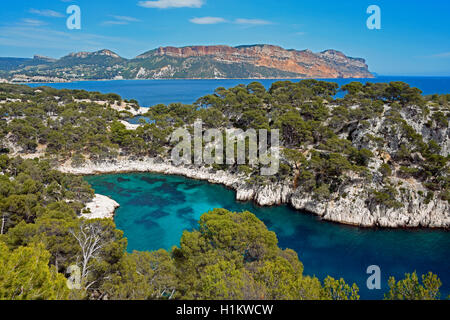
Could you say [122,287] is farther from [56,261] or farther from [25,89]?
[25,89]

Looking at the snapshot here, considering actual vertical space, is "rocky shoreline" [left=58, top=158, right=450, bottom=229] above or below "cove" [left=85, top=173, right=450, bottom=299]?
above

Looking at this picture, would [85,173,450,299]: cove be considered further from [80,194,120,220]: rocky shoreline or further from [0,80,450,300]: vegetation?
[0,80,450,300]: vegetation

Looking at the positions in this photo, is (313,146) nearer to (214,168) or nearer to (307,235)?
(214,168)

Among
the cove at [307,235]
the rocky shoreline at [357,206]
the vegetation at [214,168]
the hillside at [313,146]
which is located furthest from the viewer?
the hillside at [313,146]

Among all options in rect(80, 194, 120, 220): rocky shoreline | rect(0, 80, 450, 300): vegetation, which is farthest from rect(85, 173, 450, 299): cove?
rect(0, 80, 450, 300): vegetation

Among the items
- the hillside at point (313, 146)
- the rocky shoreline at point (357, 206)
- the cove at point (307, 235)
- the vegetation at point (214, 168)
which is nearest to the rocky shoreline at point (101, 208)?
the rocky shoreline at point (357, 206)

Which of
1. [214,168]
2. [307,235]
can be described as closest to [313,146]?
[214,168]

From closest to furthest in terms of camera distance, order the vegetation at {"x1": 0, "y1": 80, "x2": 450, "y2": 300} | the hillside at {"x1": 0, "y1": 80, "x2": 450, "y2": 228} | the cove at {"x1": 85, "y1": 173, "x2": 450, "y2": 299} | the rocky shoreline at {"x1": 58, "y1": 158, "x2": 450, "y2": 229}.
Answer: the vegetation at {"x1": 0, "y1": 80, "x2": 450, "y2": 300} → the cove at {"x1": 85, "y1": 173, "x2": 450, "y2": 299} → the rocky shoreline at {"x1": 58, "y1": 158, "x2": 450, "y2": 229} → the hillside at {"x1": 0, "y1": 80, "x2": 450, "y2": 228}

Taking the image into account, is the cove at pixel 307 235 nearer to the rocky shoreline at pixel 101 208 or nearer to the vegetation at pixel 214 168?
the rocky shoreline at pixel 101 208
